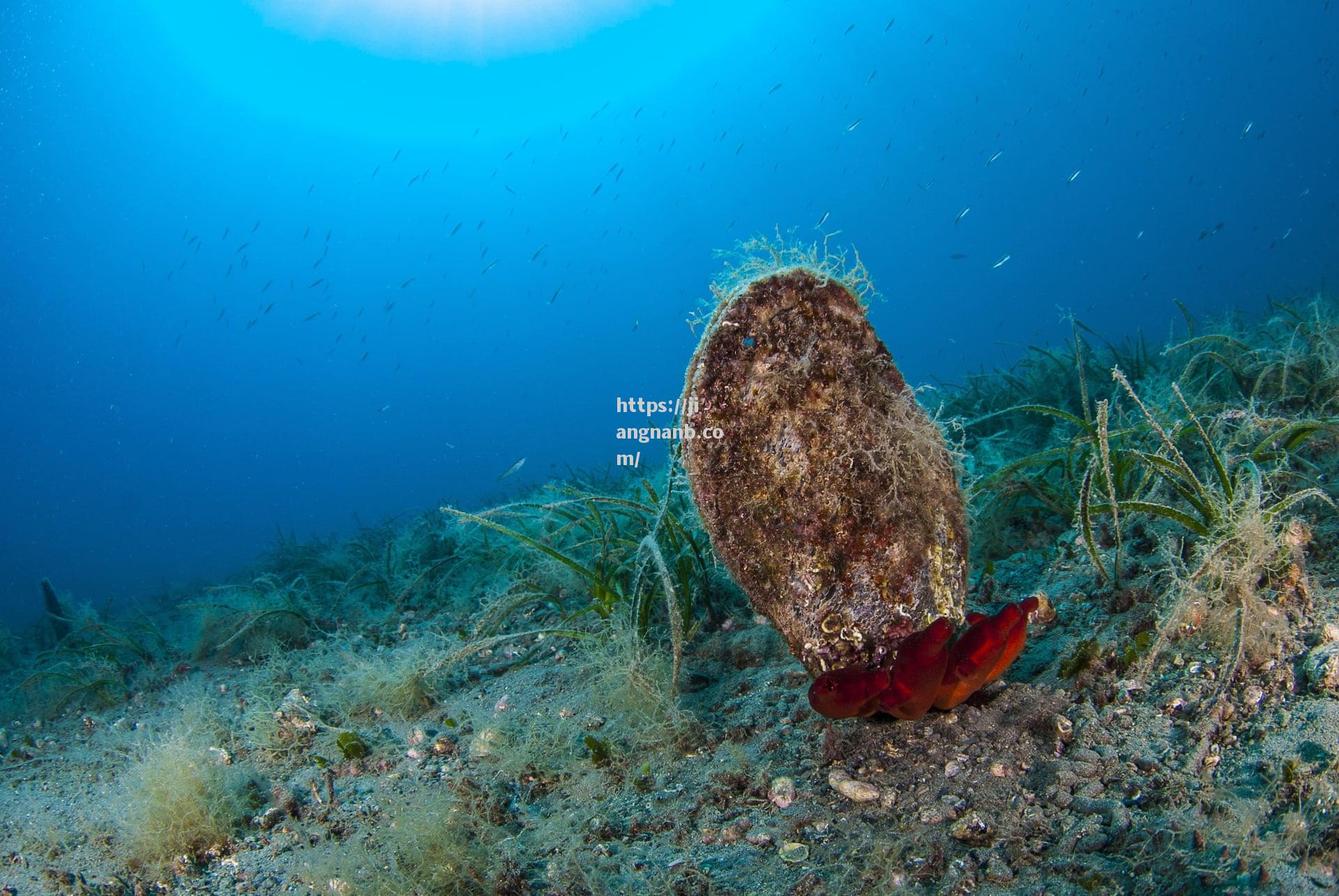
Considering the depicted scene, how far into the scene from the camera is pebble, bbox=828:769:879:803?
2039 millimetres

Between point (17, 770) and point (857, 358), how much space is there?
18.7ft

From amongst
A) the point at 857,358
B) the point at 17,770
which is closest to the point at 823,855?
the point at 857,358

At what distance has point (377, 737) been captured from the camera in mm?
3254

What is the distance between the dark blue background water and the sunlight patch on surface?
1.23 metres

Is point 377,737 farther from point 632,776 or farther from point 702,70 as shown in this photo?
point 702,70

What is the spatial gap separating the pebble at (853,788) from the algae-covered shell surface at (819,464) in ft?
1.35

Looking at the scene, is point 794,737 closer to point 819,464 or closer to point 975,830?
point 975,830

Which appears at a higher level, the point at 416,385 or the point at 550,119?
the point at 550,119

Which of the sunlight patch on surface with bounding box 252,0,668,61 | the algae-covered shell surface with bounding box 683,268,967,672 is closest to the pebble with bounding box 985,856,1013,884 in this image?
the algae-covered shell surface with bounding box 683,268,967,672

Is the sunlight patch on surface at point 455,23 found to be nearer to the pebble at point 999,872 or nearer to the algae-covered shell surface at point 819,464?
the algae-covered shell surface at point 819,464

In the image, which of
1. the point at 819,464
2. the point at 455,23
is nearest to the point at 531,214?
the point at 455,23

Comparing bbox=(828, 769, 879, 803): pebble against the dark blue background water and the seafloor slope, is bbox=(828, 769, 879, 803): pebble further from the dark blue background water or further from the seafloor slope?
A: the dark blue background water

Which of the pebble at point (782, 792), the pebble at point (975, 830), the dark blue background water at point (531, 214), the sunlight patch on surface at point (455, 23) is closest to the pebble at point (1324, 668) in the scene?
the pebble at point (975, 830)

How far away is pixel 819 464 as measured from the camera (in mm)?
2371
